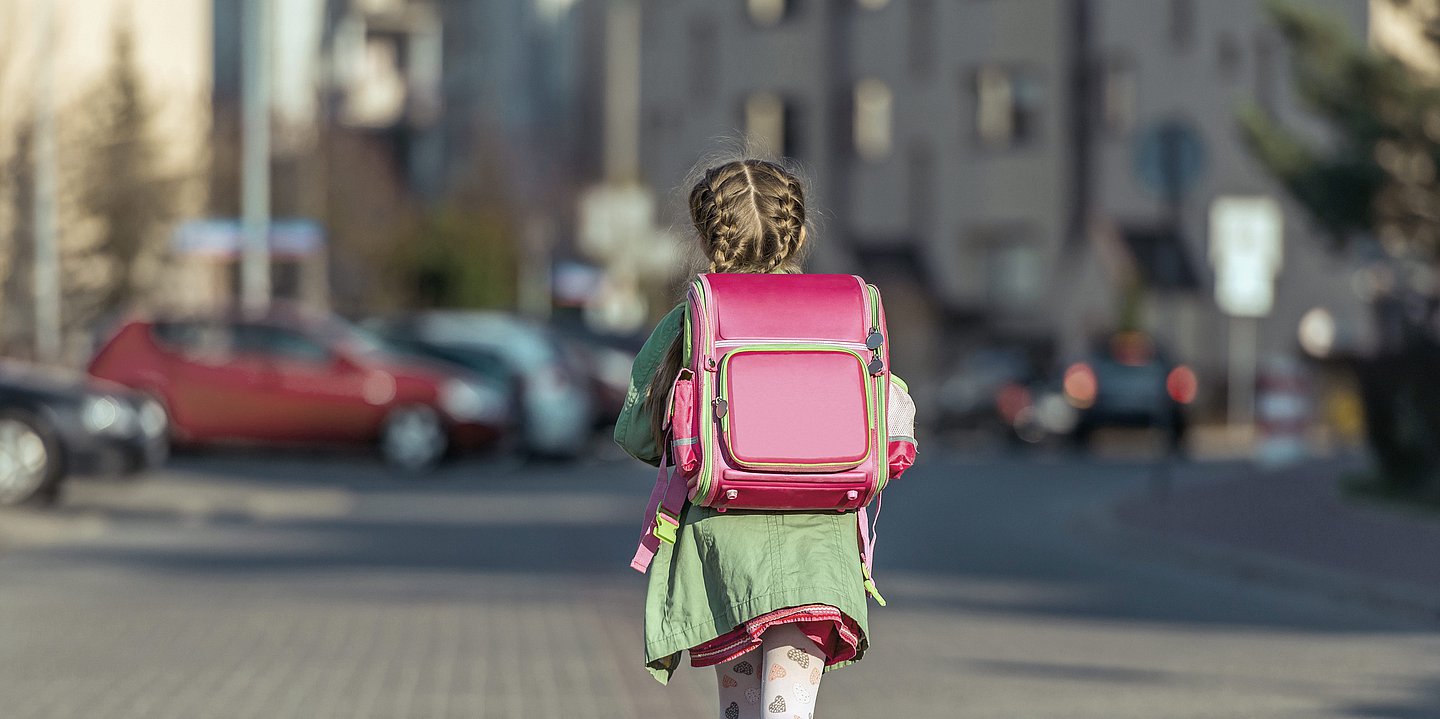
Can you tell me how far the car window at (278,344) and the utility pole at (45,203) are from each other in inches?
124

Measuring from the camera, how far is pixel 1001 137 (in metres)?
52.7

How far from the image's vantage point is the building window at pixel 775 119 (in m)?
58.1

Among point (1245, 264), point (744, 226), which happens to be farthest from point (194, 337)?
point (744, 226)

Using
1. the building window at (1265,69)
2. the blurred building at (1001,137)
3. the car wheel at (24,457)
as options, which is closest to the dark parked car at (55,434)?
the car wheel at (24,457)

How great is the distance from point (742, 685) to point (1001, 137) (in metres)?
48.3

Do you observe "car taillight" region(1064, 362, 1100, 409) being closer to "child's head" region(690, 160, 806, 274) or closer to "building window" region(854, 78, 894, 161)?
"building window" region(854, 78, 894, 161)

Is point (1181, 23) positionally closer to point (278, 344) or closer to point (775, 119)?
point (775, 119)

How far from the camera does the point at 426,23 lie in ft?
258

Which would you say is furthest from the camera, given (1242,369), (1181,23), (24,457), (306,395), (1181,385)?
(1181,23)

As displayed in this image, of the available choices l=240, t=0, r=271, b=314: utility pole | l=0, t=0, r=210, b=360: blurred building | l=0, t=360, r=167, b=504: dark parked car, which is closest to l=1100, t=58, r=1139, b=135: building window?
l=0, t=0, r=210, b=360: blurred building

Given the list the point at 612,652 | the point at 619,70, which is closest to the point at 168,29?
the point at 619,70

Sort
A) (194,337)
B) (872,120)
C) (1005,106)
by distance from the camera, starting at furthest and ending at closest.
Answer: (872,120) → (1005,106) → (194,337)

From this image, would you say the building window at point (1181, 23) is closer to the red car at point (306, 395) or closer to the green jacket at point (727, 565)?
the red car at point (306, 395)

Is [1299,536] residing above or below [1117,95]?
below
